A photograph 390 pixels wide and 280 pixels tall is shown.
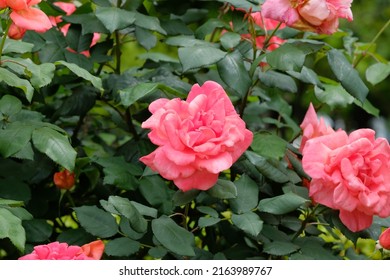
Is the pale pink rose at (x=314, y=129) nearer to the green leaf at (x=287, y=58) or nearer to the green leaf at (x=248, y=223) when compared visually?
the green leaf at (x=287, y=58)

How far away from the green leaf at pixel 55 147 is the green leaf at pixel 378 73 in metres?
0.80

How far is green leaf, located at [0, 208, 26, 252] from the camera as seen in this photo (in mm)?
1183

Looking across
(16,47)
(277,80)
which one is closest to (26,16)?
(16,47)

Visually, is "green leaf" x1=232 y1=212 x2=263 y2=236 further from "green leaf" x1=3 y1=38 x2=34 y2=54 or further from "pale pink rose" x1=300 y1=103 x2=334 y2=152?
"green leaf" x1=3 y1=38 x2=34 y2=54

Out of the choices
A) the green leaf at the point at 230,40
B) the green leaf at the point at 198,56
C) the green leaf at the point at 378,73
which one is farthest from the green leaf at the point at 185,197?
Answer: the green leaf at the point at 378,73

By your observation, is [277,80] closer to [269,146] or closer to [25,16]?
[269,146]

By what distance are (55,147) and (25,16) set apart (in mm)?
239

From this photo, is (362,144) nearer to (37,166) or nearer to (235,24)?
(235,24)

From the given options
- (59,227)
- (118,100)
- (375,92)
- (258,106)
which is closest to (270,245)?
(118,100)

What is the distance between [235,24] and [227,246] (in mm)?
463

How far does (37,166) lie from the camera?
61.8 inches

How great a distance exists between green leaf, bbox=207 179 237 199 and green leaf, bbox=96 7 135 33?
1.32ft

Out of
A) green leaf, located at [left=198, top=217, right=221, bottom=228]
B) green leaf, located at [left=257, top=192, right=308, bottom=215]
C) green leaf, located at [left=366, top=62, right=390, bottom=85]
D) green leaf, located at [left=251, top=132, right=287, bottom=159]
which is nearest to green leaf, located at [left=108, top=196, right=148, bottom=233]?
green leaf, located at [left=198, top=217, right=221, bottom=228]

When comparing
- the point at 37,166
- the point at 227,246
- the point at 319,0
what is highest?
the point at 319,0
